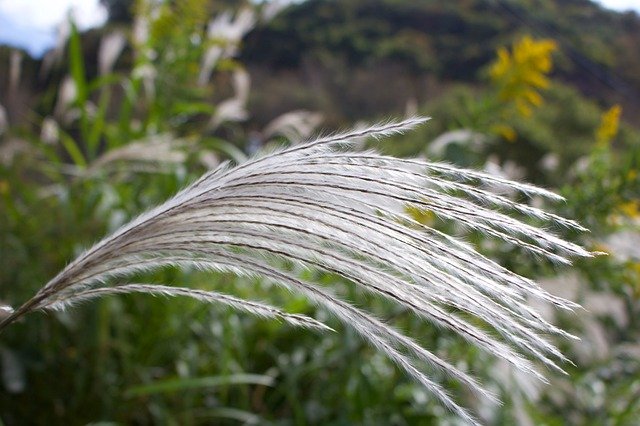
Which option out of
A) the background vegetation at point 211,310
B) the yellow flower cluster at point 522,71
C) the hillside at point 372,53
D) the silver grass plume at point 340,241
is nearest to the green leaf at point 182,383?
the background vegetation at point 211,310

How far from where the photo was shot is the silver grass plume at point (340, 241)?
1.76 ft

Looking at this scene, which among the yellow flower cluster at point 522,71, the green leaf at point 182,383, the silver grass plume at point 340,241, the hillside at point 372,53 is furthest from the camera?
the hillside at point 372,53

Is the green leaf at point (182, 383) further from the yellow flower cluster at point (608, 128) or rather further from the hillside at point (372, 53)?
the hillside at point (372, 53)

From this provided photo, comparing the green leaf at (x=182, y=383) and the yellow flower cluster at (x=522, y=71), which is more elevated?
the yellow flower cluster at (x=522, y=71)

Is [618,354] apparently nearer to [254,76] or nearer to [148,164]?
[148,164]

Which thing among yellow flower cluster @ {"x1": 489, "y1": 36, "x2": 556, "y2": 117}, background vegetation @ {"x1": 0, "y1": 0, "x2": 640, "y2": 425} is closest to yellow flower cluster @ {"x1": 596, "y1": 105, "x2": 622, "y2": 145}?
background vegetation @ {"x1": 0, "y1": 0, "x2": 640, "y2": 425}

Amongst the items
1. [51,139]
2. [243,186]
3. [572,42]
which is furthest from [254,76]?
[243,186]

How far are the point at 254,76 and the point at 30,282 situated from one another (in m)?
14.0

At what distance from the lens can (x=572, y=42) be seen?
8320mm

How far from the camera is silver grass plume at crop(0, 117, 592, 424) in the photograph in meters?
0.54

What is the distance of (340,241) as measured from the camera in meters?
0.55

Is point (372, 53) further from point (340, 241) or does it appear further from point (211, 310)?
point (340, 241)

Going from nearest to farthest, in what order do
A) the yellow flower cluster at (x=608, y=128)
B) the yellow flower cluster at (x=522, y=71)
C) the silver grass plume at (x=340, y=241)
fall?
the silver grass plume at (x=340, y=241), the yellow flower cluster at (x=608, y=128), the yellow flower cluster at (x=522, y=71)

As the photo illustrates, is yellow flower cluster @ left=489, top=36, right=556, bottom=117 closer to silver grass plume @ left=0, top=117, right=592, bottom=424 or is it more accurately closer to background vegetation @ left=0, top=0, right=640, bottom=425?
background vegetation @ left=0, top=0, right=640, bottom=425
